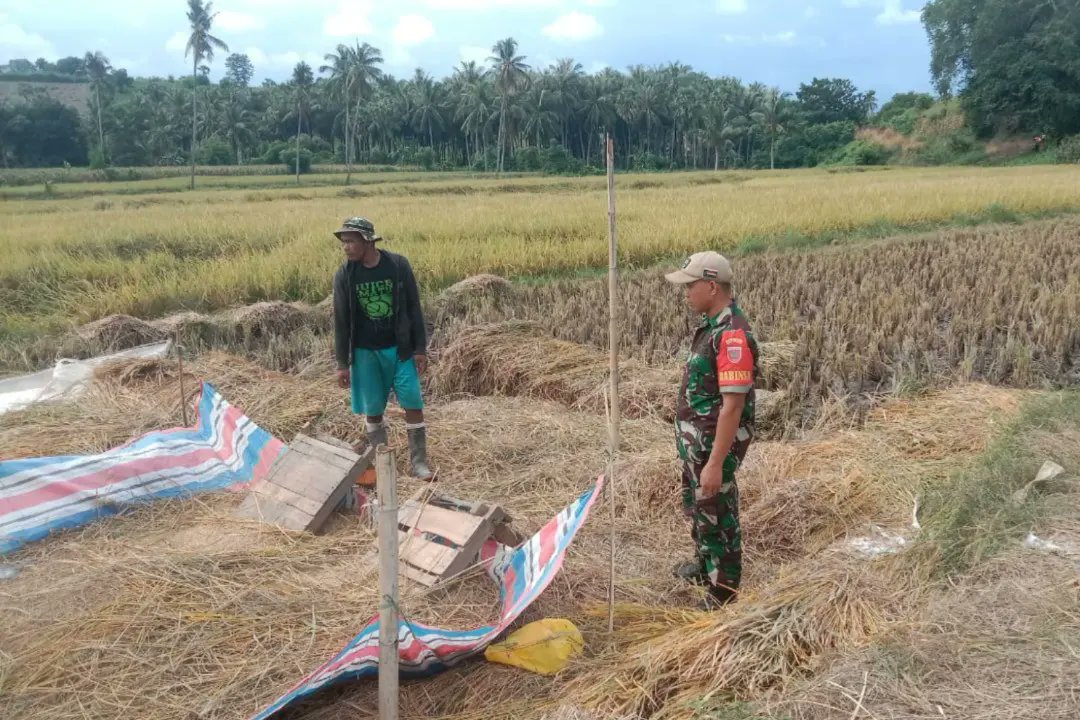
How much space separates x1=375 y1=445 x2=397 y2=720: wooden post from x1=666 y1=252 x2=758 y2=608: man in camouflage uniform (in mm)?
1159

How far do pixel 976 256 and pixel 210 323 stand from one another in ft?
30.3

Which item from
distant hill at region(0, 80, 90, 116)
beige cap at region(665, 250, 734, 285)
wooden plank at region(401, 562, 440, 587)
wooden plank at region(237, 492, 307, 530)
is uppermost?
distant hill at region(0, 80, 90, 116)

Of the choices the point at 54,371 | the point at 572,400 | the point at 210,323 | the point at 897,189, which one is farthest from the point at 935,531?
the point at 897,189

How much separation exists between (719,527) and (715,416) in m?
0.46

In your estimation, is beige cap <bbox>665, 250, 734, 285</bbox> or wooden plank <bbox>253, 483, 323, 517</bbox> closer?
beige cap <bbox>665, 250, 734, 285</bbox>

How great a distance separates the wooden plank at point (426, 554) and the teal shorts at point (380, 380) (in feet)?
4.21

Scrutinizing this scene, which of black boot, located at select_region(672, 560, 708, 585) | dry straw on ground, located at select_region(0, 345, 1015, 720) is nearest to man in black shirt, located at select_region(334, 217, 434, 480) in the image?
dry straw on ground, located at select_region(0, 345, 1015, 720)

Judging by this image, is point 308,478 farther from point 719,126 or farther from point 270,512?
point 719,126

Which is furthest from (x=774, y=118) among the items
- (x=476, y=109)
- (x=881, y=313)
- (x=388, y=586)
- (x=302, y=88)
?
(x=388, y=586)

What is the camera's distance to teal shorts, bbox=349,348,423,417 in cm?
446

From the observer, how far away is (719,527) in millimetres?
3006

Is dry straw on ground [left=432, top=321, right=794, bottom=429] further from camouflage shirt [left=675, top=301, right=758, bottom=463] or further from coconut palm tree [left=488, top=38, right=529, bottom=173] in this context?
coconut palm tree [left=488, top=38, right=529, bottom=173]

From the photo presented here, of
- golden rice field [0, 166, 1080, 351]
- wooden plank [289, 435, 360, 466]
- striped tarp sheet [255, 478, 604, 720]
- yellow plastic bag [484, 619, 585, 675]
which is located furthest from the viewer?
golden rice field [0, 166, 1080, 351]

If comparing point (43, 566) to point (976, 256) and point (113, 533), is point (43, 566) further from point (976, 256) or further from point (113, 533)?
point (976, 256)
